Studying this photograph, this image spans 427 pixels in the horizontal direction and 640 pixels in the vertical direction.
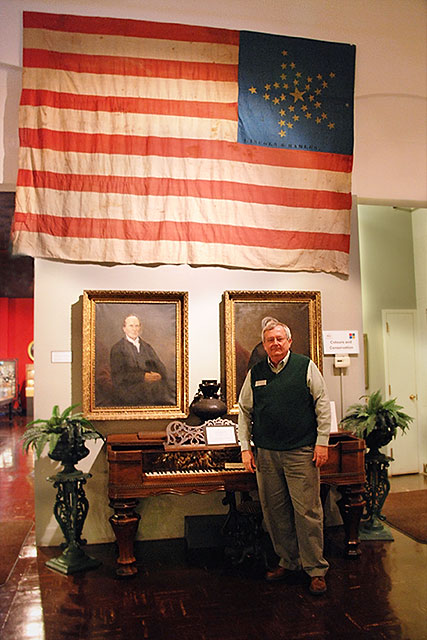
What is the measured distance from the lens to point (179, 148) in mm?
5430

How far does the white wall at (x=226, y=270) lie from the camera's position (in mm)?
5195

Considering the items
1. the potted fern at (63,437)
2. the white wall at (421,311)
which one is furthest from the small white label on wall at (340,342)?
the white wall at (421,311)

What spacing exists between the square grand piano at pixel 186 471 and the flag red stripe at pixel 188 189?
2141 mm

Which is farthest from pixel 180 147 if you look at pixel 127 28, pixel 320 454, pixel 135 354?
pixel 320 454

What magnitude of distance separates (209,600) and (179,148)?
3822 millimetres

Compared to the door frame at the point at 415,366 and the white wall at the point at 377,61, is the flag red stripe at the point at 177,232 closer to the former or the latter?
the white wall at the point at 377,61

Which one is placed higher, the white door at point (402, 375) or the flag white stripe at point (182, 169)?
the flag white stripe at point (182, 169)

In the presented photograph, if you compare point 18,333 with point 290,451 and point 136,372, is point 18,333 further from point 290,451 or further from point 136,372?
point 290,451

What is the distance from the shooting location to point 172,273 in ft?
17.8

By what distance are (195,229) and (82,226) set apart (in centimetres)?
103

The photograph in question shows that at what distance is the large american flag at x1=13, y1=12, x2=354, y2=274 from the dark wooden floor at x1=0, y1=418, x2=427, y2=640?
2616mm

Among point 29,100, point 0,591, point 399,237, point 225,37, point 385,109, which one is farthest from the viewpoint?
point 399,237

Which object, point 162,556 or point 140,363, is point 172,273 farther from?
point 162,556

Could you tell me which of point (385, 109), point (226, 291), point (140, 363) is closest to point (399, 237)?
point (385, 109)
